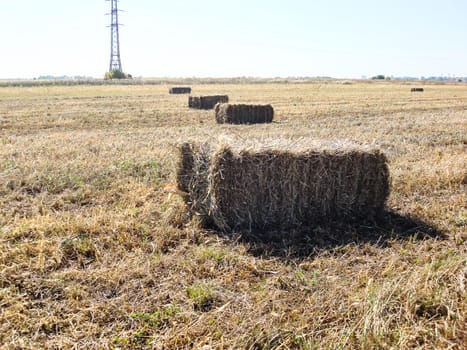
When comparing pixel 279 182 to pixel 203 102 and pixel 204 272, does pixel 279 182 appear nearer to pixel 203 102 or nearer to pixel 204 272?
pixel 204 272

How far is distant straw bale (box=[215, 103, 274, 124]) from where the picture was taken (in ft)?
Result: 62.2

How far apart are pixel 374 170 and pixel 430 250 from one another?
161cm

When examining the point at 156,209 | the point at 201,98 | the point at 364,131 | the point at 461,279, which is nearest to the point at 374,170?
the point at 461,279

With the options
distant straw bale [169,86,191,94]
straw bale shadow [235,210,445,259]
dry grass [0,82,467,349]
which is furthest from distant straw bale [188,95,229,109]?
straw bale shadow [235,210,445,259]

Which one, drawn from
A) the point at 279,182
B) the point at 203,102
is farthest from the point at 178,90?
the point at 279,182

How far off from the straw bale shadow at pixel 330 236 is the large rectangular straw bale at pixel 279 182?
0.22 m

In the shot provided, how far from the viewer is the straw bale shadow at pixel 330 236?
17.7 ft

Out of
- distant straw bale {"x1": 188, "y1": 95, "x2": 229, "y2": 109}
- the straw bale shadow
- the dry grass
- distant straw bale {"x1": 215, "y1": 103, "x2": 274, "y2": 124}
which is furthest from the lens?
distant straw bale {"x1": 188, "y1": 95, "x2": 229, "y2": 109}

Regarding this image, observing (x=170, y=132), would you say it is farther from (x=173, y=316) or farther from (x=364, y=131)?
(x=173, y=316)

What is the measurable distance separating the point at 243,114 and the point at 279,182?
13498mm

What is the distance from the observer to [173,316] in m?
3.94

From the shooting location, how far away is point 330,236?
582 centimetres

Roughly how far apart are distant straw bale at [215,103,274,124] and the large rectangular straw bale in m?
12.4

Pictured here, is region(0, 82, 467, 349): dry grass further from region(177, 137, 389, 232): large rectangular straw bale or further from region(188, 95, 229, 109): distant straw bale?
region(188, 95, 229, 109): distant straw bale
